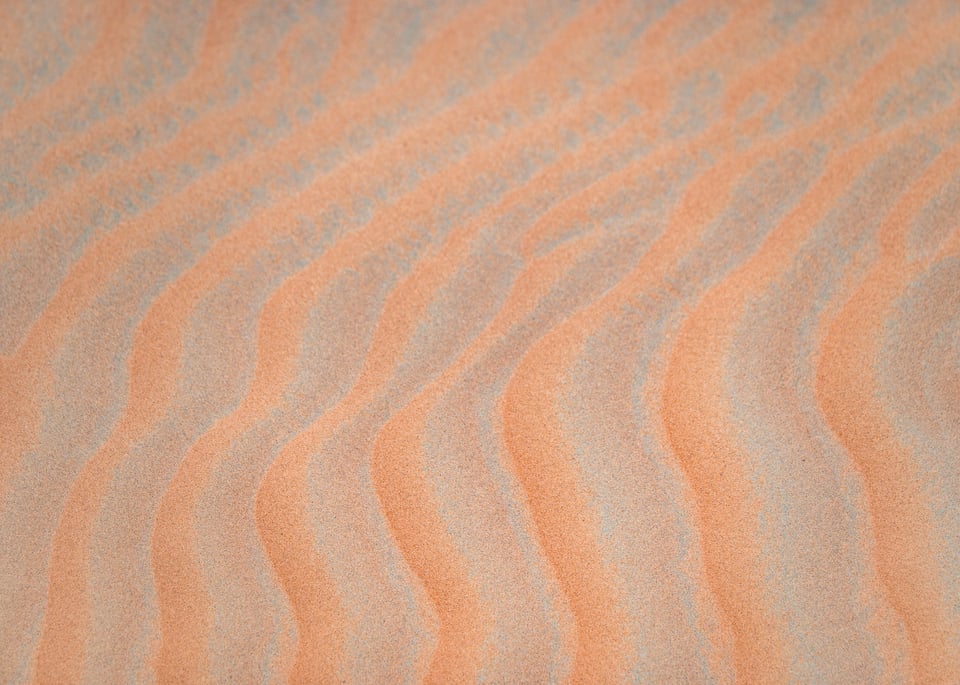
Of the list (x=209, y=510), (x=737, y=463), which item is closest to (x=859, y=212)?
(x=737, y=463)

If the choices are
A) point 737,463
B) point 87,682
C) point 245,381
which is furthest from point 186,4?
point 737,463

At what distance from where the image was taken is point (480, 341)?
160cm

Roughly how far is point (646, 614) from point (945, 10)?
57.2 inches

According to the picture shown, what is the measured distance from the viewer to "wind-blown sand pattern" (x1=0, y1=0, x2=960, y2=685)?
1.42m

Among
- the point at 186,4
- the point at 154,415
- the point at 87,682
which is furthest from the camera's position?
the point at 186,4

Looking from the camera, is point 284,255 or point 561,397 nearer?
point 561,397

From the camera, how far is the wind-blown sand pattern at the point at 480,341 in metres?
1.42

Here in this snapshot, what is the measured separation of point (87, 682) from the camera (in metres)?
1.39

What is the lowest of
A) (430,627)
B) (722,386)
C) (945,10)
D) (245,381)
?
(430,627)

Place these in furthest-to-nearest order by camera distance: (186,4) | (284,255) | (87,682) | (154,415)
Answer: (186,4), (284,255), (154,415), (87,682)

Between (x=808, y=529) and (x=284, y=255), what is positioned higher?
(x=284, y=255)

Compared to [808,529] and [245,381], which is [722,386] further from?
[245,381]

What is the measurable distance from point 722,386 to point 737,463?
142 millimetres

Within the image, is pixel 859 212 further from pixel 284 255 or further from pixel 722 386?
pixel 284 255
